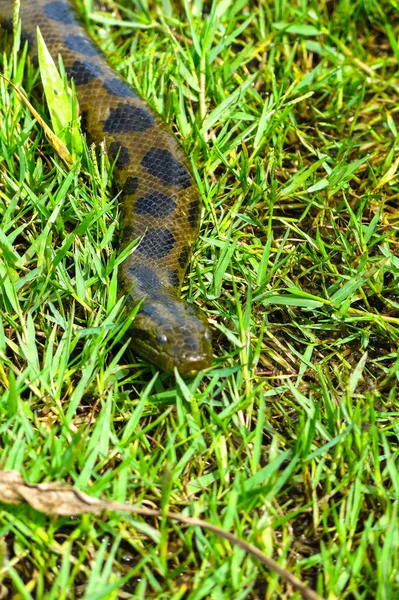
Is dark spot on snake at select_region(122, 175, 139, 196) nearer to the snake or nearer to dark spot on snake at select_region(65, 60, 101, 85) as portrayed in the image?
the snake

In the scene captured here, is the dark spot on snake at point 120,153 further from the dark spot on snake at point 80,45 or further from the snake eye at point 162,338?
the snake eye at point 162,338

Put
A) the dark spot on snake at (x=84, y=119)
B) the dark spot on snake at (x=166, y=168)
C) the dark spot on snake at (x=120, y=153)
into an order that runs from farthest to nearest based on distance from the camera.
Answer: the dark spot on snake at (x=84, y=119) → the dark spot on snake at (x=120, y=153) → the dark spot on snake at (x=166, y=168)

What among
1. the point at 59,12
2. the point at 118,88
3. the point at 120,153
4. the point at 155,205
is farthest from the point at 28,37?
the point at 155,205

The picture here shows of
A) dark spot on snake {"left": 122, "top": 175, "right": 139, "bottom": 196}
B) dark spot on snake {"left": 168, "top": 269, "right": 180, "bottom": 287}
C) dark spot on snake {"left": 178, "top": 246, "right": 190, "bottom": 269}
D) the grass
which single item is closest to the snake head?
the grass

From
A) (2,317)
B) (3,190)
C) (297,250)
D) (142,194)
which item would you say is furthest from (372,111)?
(2,317)

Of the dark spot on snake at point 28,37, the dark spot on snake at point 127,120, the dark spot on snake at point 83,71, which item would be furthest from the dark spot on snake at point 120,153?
the dark spot on snake at point 28,37

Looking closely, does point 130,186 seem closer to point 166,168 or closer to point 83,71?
point 166,168
